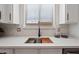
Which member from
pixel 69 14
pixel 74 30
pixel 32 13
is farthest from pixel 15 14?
pixel 74 30

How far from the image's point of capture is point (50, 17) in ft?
7.58

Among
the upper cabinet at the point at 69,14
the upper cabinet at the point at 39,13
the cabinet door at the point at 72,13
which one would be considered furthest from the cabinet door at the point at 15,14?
the cabinet door at the point at 72,13

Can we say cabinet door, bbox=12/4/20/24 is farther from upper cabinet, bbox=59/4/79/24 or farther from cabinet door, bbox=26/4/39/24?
upper cabinet, bbox=59/4/79/24

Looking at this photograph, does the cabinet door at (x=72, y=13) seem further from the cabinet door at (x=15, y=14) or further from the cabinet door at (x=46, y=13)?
the cabinet door at (x=15, y=14)

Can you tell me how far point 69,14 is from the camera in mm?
2092

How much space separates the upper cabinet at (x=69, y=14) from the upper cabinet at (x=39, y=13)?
0.66ft

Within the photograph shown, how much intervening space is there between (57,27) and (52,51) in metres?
1.04

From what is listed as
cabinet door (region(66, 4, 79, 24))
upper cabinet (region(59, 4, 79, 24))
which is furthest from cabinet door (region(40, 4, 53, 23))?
cabinet door (region(66, 4, 79, 24))

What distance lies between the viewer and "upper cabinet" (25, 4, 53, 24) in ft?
7.54

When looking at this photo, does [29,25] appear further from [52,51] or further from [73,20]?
[52,51]

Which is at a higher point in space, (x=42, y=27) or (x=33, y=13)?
(x=33, y=13)

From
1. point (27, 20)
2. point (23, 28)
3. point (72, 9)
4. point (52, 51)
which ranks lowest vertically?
point (52, 51)

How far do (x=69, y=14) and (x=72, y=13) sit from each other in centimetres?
8
